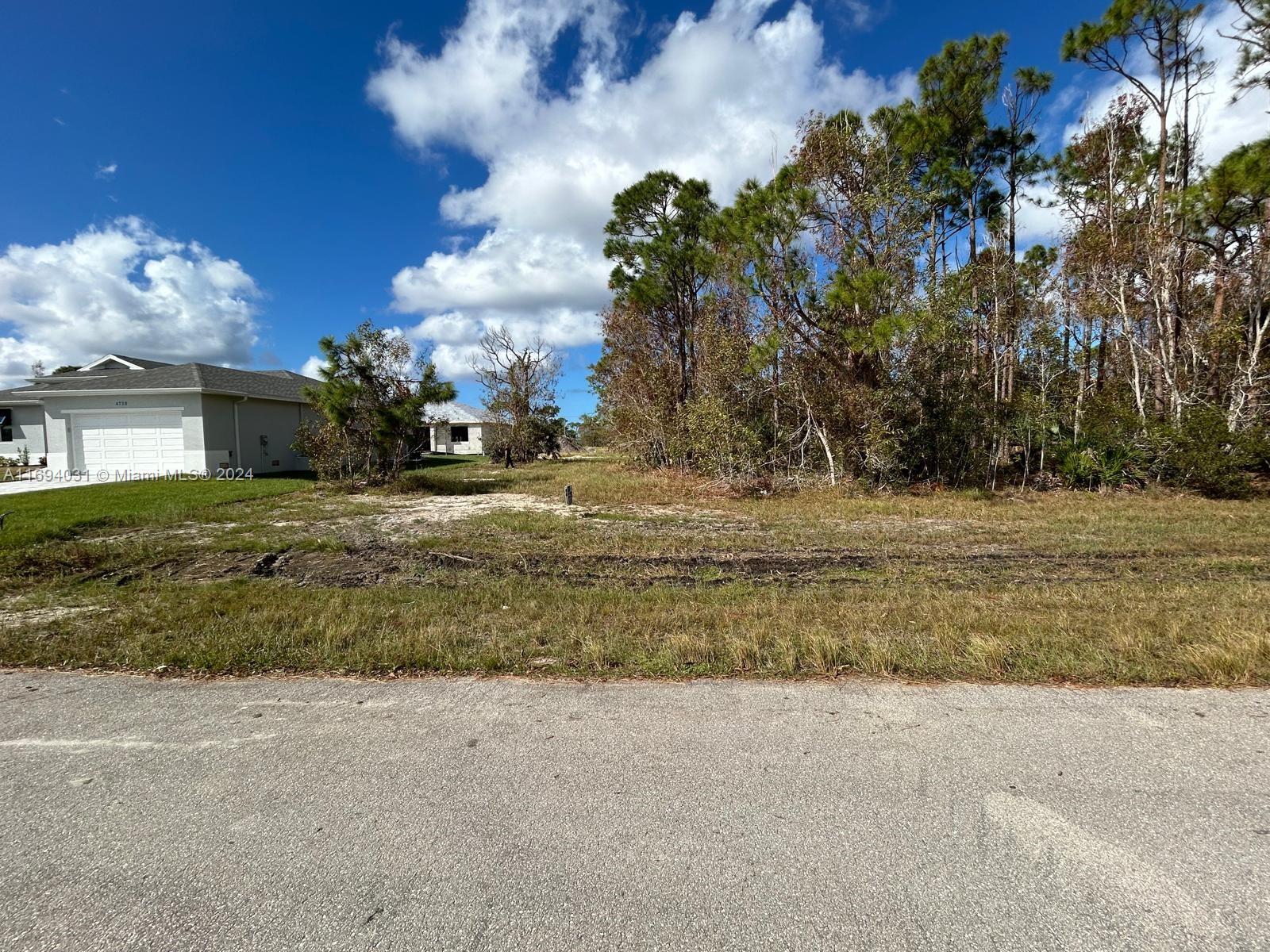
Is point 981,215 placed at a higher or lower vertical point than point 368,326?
higher

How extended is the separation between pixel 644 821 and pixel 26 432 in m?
34.1

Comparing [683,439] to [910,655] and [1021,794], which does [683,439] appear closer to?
[910,655]

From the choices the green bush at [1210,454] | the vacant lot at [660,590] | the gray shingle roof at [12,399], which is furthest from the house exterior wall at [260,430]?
the green bush at [1210,454]

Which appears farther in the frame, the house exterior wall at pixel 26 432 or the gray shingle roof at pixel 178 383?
the house exterior wall at pixel 26 432

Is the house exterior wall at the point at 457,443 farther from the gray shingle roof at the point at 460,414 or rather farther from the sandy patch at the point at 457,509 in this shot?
the sandy patch at the point at 457,509

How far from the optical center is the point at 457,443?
4891 cm

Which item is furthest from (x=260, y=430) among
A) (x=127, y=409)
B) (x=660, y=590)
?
(x=660, y=590)

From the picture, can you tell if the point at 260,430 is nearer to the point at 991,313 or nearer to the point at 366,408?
the point at 366,408

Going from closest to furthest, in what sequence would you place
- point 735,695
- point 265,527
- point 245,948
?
1. point 245,948
2. point 735,695
3. point 265,527

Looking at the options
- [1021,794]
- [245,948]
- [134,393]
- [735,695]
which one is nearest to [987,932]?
[1021,794]

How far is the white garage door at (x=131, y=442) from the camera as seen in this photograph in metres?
19.5

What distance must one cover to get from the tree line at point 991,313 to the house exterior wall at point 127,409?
16885 mm

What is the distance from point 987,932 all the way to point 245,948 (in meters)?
2.25

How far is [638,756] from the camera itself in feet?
8.81
